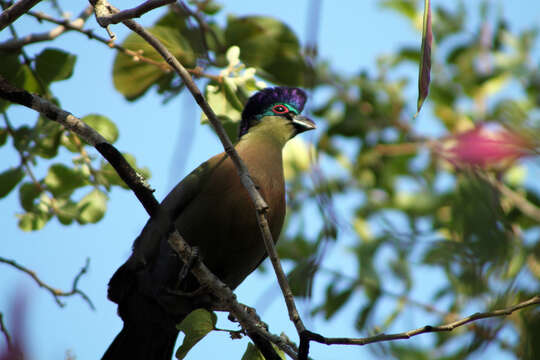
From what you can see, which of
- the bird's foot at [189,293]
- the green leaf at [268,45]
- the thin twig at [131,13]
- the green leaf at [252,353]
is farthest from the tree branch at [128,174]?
the green leaf at [268,45]

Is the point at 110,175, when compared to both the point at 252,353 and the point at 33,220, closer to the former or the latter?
the point at 33,220

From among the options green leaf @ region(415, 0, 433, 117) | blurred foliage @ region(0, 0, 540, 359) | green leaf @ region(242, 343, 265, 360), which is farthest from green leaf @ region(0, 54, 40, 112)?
green leaf @ region(415, 0, 433, 117)

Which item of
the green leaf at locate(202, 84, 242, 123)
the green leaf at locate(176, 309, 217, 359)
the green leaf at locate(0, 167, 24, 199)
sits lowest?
the green leaf at locate(176, 309, 217, 359)

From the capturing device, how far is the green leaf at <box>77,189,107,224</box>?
3.35 m

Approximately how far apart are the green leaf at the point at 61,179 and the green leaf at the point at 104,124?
0.29 m

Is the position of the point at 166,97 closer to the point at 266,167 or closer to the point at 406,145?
the point at 266,167

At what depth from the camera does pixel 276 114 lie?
169 inches

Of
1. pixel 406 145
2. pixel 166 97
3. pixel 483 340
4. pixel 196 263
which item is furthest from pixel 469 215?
pixel 406 145

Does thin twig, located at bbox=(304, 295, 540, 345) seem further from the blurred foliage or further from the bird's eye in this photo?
the bird's eye

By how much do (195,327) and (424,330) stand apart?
98 cm

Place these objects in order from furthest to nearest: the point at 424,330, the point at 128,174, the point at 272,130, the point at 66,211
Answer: the point at 272,130
the point at 66,211
the point at 128,174
the point at 424,330

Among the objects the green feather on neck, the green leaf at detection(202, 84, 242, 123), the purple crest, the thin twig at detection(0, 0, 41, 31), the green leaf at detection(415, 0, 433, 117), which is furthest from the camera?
the purple crest

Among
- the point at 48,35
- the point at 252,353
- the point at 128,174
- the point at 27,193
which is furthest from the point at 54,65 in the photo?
the point at 252,353

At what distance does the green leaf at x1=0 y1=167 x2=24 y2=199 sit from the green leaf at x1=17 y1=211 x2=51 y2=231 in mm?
174
